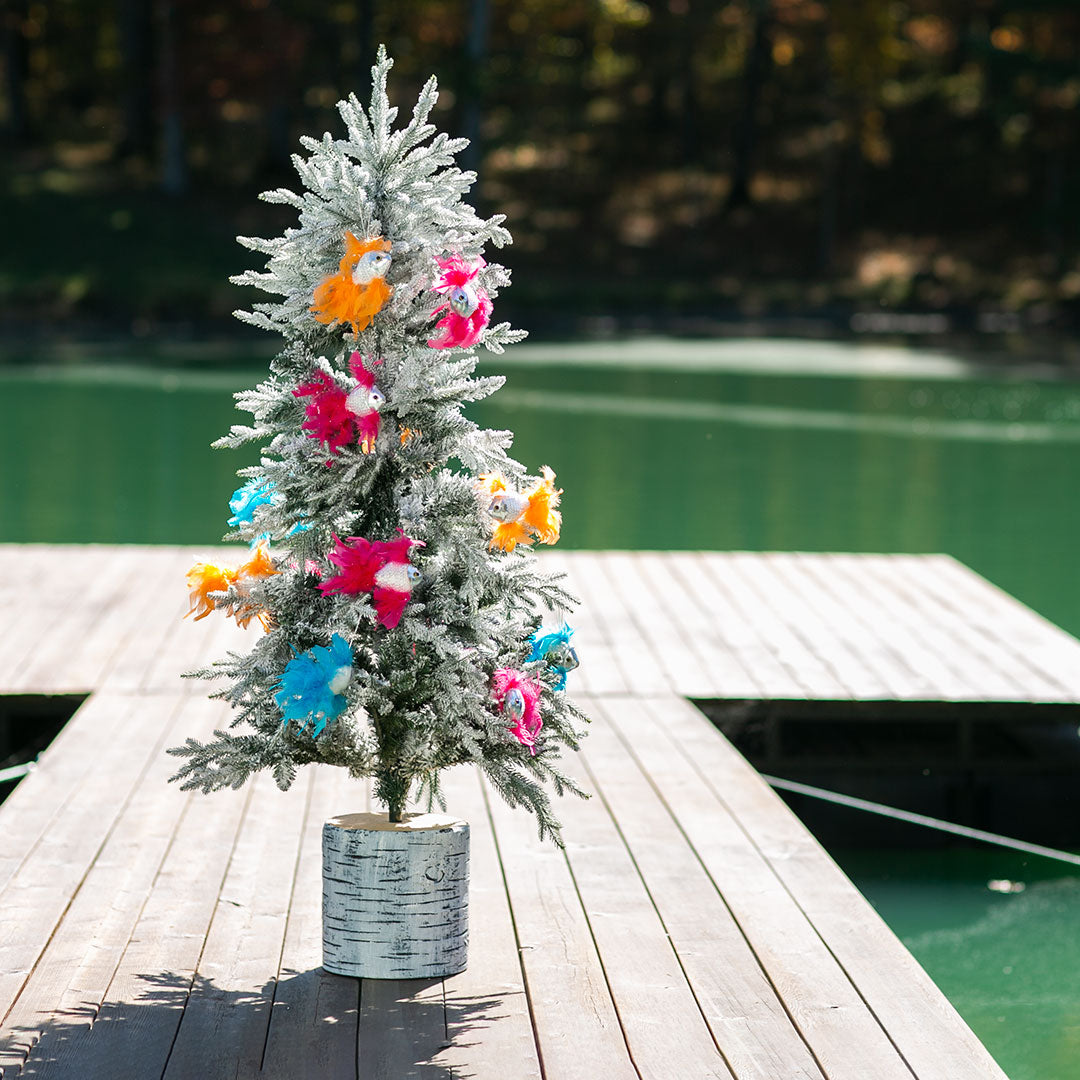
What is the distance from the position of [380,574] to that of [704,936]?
99 cm

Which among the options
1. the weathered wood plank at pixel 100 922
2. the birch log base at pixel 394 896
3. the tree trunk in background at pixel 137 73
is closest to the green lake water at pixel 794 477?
the birch log base at pixel 394 896

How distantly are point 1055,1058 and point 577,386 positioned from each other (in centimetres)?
1530

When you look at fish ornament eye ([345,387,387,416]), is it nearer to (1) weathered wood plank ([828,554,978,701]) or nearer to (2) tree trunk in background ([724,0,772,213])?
(1) weathered wood plank ([828,554,978,701])

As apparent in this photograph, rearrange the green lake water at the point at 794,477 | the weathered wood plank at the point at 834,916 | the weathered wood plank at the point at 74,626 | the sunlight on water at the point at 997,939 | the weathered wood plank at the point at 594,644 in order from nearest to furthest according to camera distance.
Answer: the weathered wood plank at the point at 834,916, the sunlight on water at the point at 997,939, the green lake water at the point at 794,477, the weathered wood plank at the point at 74,626, the weathered wood plank at the point at 594,644

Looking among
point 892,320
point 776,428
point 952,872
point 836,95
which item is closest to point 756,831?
point 952,872

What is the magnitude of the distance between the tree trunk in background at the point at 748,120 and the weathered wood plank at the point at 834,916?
28682 millimetres

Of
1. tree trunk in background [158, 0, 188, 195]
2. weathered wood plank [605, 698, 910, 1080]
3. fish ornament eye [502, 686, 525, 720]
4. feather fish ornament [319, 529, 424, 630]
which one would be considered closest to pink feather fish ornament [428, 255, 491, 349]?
feather fish ornament [319, 529, 424, 630]

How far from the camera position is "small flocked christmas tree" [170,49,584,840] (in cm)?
299

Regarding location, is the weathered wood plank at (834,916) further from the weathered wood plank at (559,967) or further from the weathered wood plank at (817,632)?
the weathered wood plank at (817,632)

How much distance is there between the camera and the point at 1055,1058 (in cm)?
421

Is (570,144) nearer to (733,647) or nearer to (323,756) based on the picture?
(733,647)

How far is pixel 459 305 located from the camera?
3039mm

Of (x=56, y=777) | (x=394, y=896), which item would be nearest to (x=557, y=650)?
(x=394, y=896)

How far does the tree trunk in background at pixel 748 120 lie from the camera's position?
32.6m
